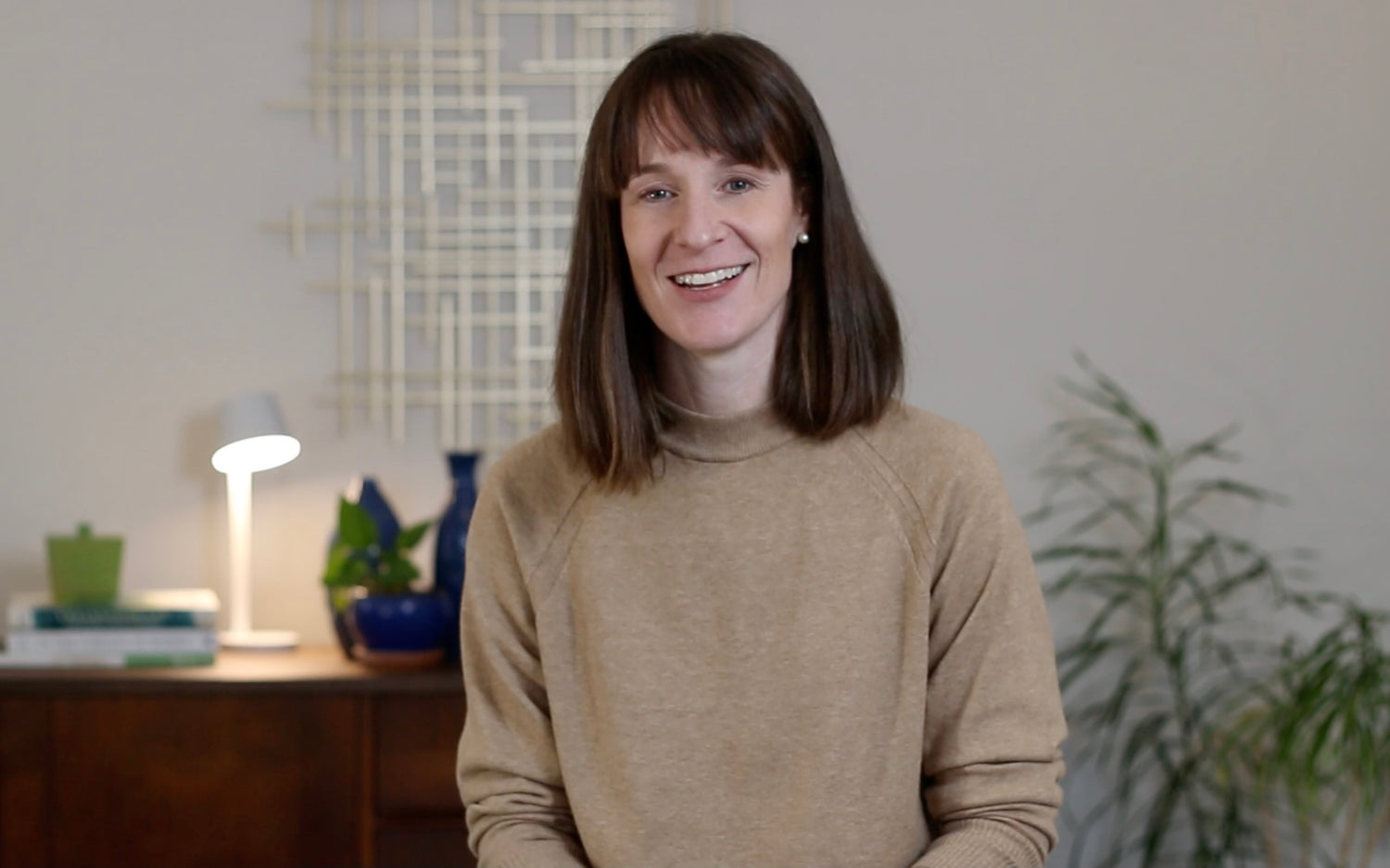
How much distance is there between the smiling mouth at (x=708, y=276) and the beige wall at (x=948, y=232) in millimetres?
1662

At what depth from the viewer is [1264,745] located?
117 inches

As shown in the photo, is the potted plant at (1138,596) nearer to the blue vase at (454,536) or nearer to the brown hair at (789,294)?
the blue vase at (454,536)

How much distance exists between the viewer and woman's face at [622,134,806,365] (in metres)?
1.49

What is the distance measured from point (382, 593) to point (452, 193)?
0.83 metres

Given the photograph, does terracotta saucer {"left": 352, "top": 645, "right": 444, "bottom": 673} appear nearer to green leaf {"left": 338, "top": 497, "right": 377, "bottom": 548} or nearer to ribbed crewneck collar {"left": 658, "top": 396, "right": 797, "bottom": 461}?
green leaf {"left": 338, "top": 497, "right": 377, "bottom": 548}

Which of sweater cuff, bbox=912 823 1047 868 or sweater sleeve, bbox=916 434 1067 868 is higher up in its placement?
sweater sleeve, bbox=916 434 1067 868

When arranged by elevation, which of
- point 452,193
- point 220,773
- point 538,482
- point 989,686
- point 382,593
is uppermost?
point 452,193

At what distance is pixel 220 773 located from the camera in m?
2.70

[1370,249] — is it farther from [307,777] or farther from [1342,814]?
[307,777]

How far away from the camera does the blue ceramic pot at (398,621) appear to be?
2760mm

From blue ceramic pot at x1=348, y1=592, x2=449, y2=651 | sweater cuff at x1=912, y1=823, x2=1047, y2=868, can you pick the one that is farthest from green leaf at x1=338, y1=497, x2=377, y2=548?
sweater cuff at x1=912, y1=823, x2=1047, y2=868

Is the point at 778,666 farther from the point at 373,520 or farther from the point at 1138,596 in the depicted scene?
the point at 1138,596

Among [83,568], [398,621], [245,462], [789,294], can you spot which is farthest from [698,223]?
[83,568]

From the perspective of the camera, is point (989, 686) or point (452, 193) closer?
point (989, 686)
